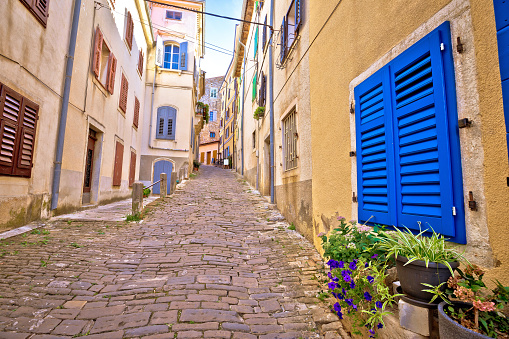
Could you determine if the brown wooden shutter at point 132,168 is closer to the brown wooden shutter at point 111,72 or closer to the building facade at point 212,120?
the brown wooden shutter at point 111,72

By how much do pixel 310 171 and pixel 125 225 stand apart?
4.54 m

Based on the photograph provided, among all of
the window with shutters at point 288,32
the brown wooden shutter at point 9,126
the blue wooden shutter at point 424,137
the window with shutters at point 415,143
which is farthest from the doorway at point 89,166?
the blue wooden shutter at point 424,137

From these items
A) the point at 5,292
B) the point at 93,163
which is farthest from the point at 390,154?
the point at 93,163

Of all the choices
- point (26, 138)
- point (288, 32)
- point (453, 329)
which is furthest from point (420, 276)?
point (288, 32)

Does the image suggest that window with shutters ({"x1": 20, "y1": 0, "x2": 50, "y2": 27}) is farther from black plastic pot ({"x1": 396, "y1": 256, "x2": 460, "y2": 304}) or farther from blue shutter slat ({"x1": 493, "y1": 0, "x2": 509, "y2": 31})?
black plastic pot ({"x1": 396, "y1": 256, "x2": 460, "y2": 304})

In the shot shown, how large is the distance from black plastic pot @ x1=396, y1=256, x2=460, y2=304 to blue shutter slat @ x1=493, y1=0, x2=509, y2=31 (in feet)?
5.03

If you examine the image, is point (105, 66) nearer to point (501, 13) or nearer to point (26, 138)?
point (26, 138)

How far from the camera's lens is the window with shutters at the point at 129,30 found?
1157 cm

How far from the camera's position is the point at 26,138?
18.1 feet

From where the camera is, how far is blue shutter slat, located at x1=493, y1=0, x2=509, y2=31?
5.74ft

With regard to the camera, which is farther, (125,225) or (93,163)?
(93,163)

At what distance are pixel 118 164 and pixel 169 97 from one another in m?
6.99

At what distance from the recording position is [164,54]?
57.5ft

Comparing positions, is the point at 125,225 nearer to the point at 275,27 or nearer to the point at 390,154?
the point at 390,154
